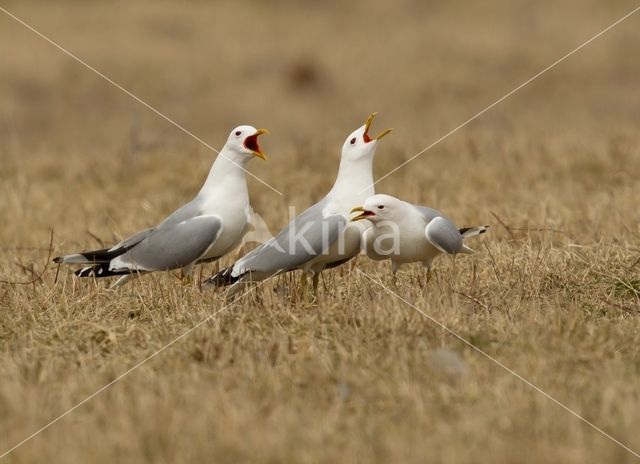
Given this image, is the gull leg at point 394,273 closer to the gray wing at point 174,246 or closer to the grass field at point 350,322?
the grass field at point 350,322

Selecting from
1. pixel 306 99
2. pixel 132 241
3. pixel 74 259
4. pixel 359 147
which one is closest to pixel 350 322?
pixel 359 147

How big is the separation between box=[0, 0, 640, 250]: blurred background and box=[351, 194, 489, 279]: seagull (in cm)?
242

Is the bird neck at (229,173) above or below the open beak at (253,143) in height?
below

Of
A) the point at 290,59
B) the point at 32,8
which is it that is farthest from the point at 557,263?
the point at 32,8

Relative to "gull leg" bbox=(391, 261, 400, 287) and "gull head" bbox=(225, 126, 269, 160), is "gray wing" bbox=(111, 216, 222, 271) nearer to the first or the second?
"gull head" bbox=(225, 126, 269, 160)

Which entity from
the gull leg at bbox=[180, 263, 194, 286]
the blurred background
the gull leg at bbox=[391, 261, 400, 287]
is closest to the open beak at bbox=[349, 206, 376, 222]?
the gull leg at bbox=[391, 261, 400, 287]

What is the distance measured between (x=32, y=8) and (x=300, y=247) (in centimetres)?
1849

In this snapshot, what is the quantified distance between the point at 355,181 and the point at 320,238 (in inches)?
18.9

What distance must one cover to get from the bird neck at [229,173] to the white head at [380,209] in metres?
0.75

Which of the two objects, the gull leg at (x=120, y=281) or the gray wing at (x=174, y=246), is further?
the gull leg at (x=120, y=281)

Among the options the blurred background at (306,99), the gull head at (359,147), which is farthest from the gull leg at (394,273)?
the blurred background at (306,99)

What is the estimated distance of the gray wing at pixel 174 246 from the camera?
5.77 meters

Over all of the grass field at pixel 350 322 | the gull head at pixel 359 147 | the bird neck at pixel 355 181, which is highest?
the gull head at pixel 359 147

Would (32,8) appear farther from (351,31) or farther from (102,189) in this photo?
(102,189)
